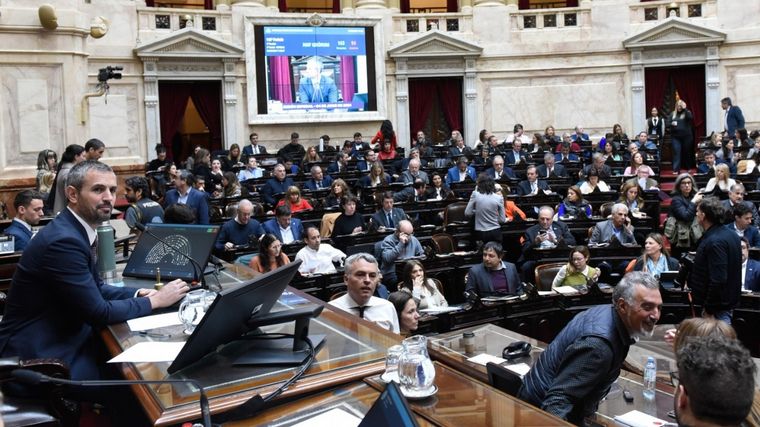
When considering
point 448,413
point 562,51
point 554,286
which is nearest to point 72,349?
point 448,413

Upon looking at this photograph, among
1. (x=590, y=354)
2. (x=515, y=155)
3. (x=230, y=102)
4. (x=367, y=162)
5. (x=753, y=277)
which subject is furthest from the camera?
(x=230, y=102)

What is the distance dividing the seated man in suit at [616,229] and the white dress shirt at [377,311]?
511 centimetres

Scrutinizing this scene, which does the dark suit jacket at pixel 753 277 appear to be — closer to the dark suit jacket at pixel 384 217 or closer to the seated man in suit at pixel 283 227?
the dark suit jacket at pixel 384 217

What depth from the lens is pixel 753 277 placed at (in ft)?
24.4

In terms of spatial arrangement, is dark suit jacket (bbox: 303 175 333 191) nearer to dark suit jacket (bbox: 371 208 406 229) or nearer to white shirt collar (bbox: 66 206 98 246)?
dark suit jacket (bbox: 371 208 406 229)

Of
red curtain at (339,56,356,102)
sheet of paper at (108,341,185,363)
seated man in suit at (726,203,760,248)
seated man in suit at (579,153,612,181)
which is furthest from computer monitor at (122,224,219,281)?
red curtain at (339,56,356,102)

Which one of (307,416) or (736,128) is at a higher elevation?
(736,128)

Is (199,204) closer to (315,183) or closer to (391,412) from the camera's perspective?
(315,183)

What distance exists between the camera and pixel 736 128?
17031 mm

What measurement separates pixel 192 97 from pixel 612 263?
1249 cm

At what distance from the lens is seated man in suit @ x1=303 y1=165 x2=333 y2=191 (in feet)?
44.9

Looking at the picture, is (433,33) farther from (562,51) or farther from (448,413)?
(448,413)

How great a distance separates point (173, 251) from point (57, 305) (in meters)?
0.87

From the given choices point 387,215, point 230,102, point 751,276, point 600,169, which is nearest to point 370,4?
point 230,102
